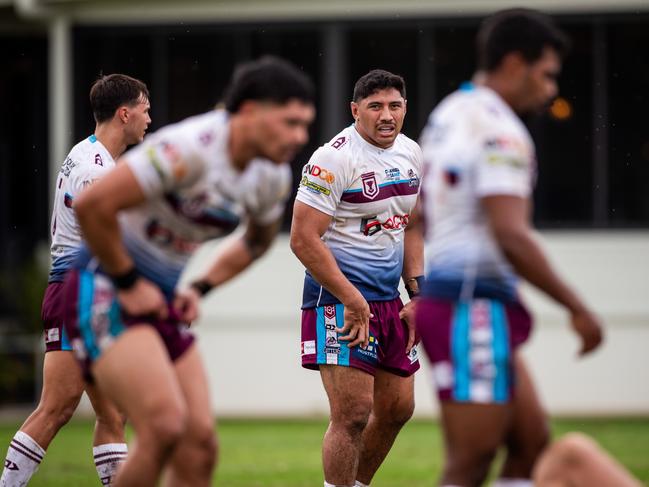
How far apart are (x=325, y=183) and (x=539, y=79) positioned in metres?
2.65

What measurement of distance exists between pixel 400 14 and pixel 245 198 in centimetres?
1199

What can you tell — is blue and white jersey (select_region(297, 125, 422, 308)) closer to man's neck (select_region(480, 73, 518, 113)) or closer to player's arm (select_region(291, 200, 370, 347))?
player's arm (select_region(291, 200, 370, 347))

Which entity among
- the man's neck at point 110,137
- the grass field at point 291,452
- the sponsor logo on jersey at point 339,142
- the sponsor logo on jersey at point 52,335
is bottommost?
the grass field at point 291,452

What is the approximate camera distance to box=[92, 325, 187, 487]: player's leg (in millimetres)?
5172

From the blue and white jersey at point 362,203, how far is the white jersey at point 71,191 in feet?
4.04

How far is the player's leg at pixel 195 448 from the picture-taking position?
17.8 ft

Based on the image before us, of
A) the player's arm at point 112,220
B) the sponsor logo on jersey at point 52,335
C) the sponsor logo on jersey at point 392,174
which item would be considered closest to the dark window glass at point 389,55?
the sponsor logo on jersey at point 392,174

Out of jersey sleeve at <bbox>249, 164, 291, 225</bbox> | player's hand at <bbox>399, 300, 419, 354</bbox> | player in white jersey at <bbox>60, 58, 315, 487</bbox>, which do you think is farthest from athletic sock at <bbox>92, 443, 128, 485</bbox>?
jersey sleeve at <bbox>249, 164, 291, 225</bbox>

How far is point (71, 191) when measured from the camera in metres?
7.64

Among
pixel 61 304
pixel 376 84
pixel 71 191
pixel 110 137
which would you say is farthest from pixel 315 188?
pixel 61 304

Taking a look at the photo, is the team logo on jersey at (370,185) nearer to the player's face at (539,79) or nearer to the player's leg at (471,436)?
the player's face at (539,79)

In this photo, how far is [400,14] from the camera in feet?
55.8

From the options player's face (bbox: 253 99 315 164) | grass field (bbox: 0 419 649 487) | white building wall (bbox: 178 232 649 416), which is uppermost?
player's face (bbox: 253 99 315 164)

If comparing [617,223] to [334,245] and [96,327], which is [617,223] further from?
[96,327]
